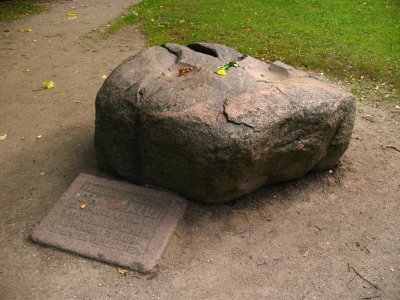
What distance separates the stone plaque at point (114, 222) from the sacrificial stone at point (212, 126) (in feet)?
0.53

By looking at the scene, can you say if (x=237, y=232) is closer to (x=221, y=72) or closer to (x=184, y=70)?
(x=221, y=72)

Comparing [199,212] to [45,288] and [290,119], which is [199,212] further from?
[45,288]

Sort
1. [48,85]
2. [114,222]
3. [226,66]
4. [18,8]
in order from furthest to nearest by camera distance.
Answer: [18,8], [48,85], [226,66], [114,222]

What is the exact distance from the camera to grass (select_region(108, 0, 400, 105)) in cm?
632

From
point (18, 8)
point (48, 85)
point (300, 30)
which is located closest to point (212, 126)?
point (48, 85)

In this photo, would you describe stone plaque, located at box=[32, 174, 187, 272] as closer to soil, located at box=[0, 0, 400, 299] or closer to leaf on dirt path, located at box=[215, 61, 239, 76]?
soil, located at box=[0, 0, 400, 299]

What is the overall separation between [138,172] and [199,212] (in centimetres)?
58

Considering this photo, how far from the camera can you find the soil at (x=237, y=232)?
10.2ft

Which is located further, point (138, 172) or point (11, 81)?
point (11, 81)

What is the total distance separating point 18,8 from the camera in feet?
29.8

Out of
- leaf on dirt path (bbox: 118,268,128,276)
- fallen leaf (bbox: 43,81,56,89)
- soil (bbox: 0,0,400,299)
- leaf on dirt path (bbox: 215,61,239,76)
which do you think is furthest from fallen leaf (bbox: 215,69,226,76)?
fallen leaf (bbox: 43,81,56,89)

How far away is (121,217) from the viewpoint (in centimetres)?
348

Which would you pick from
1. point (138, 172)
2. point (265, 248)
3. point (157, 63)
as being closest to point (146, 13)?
point (157, 63)

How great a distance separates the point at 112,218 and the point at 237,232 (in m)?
0.95
